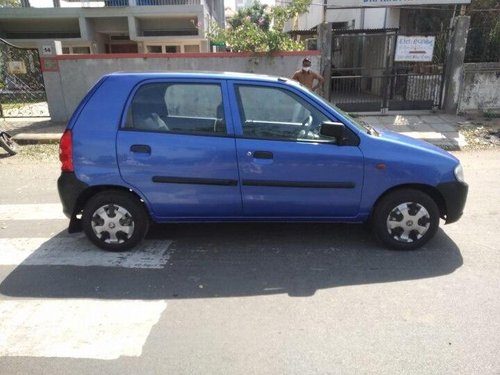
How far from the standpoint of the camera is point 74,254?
4.30 metres

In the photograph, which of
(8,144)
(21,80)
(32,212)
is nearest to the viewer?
(32,212)

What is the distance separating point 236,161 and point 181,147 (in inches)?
20.6

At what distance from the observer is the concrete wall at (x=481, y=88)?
37.8 ft

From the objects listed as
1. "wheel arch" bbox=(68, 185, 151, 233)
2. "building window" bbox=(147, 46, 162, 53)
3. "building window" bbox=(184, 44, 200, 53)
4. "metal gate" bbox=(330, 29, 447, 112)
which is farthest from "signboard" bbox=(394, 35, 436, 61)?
"building window" bbox=(147, 46, 162, 53)

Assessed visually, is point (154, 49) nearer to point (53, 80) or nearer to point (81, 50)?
point (81, 50)

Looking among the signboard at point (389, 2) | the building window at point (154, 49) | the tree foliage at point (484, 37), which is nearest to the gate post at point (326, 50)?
the signboard at point (389, 2)

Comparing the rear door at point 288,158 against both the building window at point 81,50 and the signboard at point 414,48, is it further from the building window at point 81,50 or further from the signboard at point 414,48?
the building window at point 81,50

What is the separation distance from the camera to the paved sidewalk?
32.3 ft

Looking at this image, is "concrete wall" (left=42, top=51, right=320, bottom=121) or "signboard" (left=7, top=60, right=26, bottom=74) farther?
"signboard" (left=7, top=60, right=26, bottom=74)

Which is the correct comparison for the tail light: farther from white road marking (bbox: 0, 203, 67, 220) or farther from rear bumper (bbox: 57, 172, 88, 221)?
white road marking (bbox: 0, 203, 67, 220)

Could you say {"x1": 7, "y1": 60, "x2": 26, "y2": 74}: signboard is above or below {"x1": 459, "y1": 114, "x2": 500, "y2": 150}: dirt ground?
above

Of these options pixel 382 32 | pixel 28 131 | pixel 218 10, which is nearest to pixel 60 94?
pixel 28 131

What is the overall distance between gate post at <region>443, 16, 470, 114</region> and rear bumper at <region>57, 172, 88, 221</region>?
1072 centimetres

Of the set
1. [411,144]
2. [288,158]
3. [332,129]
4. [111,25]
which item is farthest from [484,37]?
[111,25]
